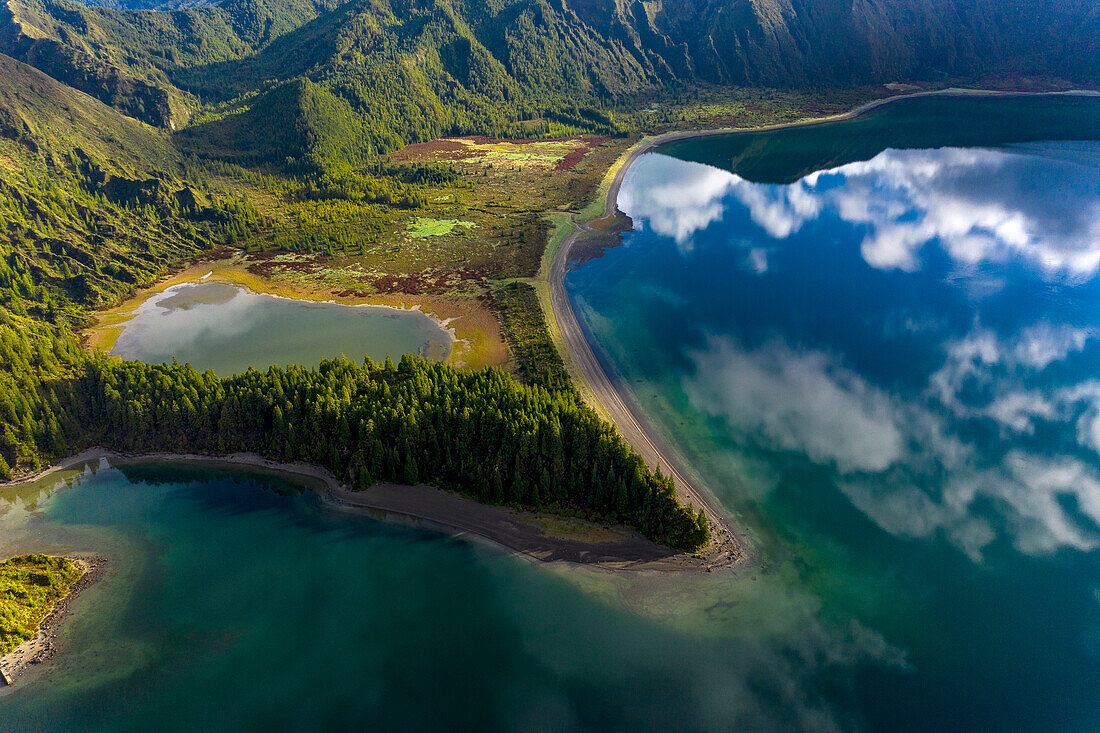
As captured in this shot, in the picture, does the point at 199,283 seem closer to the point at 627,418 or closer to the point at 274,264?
the point at 274,264

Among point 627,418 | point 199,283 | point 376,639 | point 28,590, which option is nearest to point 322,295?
point 199,283

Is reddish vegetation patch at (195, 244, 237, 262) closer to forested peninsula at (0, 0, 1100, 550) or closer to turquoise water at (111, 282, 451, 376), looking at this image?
forested peninsula at (0, 0, 1100, 550)

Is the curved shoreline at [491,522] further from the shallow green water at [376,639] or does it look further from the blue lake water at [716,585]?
the shallow green water at [376,639]

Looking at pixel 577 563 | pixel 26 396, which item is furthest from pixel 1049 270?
pixel 26 396

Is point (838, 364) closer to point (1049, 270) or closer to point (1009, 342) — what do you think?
point (1009, 342)

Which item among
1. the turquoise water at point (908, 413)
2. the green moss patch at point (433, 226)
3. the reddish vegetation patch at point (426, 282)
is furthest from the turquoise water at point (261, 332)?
the green moss patch at point (433, 226)

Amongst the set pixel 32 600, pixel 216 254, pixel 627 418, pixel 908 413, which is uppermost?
pixel 216 254

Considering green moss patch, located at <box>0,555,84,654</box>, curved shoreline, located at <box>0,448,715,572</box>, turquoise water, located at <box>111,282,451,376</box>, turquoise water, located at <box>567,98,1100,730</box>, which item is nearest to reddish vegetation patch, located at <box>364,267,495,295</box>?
turquoise water, located at <box>111,282,451,376</box>

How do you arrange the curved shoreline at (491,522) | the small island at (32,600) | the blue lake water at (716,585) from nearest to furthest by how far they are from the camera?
1. the blue lake water at (716,585)
2. the small island at (32,600)
3. the curved shoreline at (491,522)
